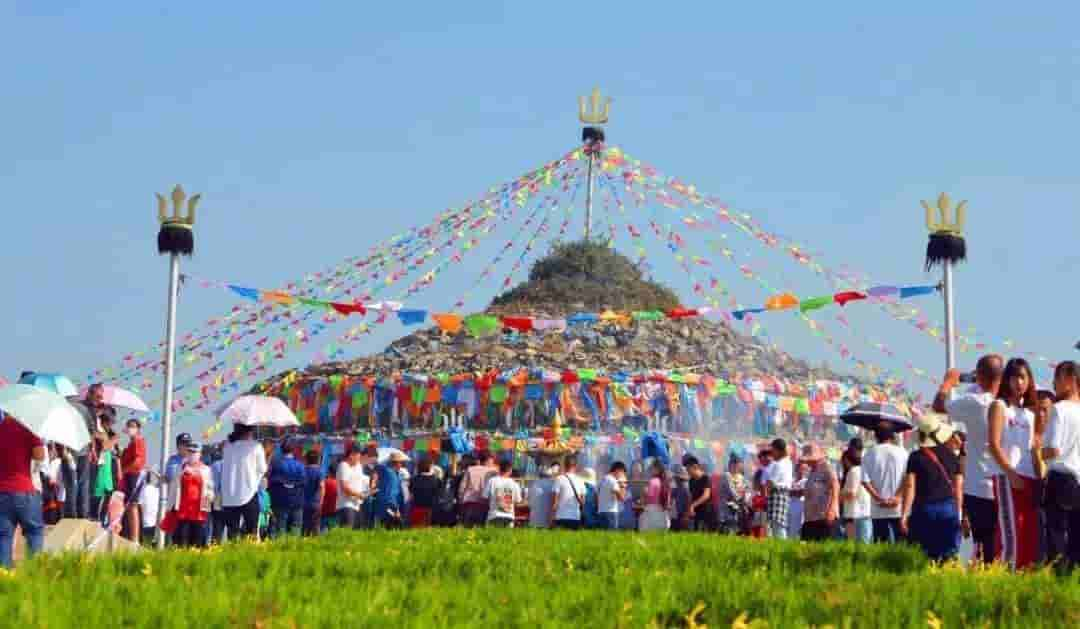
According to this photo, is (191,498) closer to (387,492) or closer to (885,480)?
(387,492)

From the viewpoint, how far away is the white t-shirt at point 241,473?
17594 mm

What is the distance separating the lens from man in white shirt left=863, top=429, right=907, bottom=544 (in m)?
15.4

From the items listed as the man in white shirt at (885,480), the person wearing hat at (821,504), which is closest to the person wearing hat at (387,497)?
the person wearing hat at (821,504)

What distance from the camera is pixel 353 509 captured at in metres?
21.5

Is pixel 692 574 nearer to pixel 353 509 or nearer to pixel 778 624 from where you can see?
pixel 778 624

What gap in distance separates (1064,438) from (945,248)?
60.7 ft

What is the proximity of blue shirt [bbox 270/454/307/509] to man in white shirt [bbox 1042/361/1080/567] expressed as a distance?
1198 centimetres

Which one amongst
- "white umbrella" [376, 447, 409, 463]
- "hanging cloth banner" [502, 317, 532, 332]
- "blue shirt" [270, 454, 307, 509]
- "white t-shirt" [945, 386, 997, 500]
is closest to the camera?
"white t-shirt" [945, 386, 997, 500]

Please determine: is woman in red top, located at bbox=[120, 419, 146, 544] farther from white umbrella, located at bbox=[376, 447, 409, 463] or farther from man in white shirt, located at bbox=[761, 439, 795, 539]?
man in white shirt, located at bbox=[761, 439, 795, 539]

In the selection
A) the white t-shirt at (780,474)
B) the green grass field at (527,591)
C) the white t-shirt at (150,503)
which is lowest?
the green grass field at (527,591)

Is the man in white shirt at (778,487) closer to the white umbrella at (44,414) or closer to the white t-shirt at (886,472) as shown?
the white t-shirt at (886,472)

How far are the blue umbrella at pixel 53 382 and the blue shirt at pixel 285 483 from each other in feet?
8.90

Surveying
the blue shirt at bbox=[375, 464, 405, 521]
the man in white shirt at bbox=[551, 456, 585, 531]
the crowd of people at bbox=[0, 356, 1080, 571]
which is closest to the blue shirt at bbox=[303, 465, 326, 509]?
the crowd of people at bbox=[0, 356, 1080, 571]

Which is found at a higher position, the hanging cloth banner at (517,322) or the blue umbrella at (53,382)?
the hanging cloth banner at (517,322)
